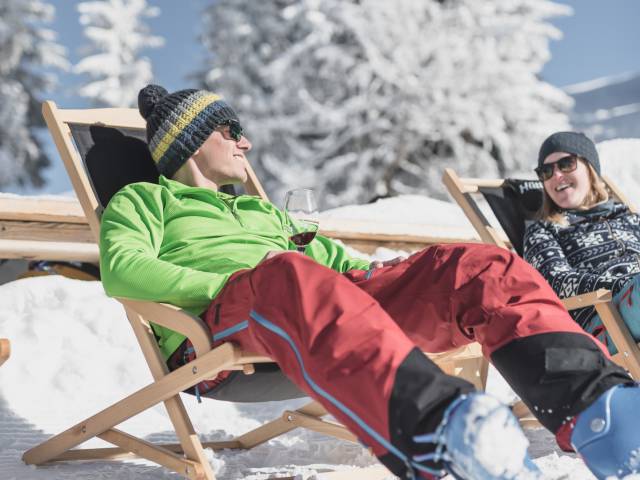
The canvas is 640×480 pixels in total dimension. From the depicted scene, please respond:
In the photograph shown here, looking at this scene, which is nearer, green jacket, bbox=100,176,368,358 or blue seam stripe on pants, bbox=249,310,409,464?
blue seam stripe on pants, bbox=249,310,409,464

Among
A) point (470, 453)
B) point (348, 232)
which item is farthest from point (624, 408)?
point (348, 232)

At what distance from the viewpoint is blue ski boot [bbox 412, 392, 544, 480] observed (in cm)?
127

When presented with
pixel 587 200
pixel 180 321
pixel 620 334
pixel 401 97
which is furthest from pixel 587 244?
pixel 401 97

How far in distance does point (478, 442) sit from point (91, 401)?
2.53 meters

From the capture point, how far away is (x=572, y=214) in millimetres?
3473

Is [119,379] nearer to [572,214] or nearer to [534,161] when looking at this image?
[572,214]

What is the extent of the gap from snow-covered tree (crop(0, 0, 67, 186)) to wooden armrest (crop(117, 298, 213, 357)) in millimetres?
16242

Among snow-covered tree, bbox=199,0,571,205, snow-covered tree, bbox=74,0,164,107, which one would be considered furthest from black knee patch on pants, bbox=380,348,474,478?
snow-covered tree, bbox=74,0,164,107

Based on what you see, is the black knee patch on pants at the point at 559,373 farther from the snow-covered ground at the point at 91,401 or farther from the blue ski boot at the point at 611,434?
the snow-covered ground at the point at 91,401

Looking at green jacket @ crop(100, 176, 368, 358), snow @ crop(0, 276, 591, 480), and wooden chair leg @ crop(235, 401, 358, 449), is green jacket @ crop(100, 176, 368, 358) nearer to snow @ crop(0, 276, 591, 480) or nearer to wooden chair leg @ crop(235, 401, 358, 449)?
wooden chair leg @ crop(235, 401, 358, 449)

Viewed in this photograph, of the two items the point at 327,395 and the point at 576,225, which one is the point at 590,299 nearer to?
the point at 576,225

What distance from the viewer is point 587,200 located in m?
3.52

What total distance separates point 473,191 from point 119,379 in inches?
74.9

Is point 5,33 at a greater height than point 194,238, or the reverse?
point 194,238
